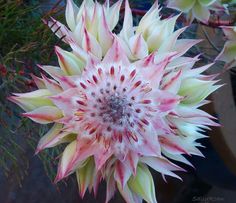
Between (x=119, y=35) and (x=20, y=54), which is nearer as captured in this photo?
(x=119, y=35)

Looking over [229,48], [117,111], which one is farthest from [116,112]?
[229,48]

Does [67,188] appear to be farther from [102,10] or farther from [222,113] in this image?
[102,10]

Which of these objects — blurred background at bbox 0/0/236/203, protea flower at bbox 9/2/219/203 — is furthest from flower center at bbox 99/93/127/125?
blurred background at bbox 0/0/236/203

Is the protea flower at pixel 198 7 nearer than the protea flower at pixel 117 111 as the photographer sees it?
No

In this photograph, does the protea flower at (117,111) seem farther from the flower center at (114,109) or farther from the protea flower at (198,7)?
the protea flower at (198,7)

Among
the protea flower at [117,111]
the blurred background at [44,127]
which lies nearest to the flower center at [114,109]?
the protea flower at [117,111]

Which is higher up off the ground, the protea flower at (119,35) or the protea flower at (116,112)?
the protea flower at (119,35)

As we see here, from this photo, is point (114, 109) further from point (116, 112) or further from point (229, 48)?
point (229, 48)
